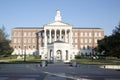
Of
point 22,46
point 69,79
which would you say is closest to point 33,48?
point 22,46

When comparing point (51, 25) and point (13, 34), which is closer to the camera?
point (51, 25)

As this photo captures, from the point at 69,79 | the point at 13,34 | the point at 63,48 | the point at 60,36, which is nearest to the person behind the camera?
the point at 69,79

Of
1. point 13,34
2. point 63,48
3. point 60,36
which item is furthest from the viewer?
point 13,34

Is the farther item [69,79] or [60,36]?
[60,36]

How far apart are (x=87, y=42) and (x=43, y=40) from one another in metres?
21.3

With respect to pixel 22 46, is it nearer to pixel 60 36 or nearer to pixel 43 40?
pixel 43 40

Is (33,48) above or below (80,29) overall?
below

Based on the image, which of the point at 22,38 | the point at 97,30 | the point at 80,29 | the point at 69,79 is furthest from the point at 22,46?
the point at 69,79

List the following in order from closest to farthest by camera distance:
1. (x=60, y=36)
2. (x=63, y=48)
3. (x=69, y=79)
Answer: (x=69, y=79) → (x=63, y=48) → (x=60, y=36)

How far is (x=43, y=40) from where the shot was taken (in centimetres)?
12662

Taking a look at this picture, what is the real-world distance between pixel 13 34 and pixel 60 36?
25530 mm

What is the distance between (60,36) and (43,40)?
14.9 metres

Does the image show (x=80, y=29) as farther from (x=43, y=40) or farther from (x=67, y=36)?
(x=43, y=40)

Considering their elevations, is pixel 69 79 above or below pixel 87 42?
below
